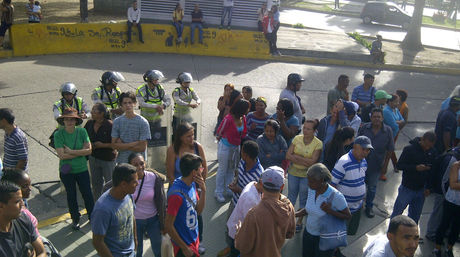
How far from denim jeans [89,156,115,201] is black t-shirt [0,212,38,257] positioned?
2.57 m

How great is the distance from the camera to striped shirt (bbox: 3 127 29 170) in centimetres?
568

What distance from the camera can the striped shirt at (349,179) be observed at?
18.5ft

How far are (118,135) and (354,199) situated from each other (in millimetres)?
3302

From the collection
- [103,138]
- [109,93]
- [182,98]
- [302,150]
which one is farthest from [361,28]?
[103,138]

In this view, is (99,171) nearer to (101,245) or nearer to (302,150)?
(101,245)

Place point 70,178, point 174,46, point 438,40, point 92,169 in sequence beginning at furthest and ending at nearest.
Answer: point 438,40, point 174,46, point 92,169, point 70,178

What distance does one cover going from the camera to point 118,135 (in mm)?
6387

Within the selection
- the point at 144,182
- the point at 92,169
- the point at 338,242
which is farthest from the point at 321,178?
the point at 92,169

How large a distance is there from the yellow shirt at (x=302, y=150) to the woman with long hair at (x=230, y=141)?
937 mm

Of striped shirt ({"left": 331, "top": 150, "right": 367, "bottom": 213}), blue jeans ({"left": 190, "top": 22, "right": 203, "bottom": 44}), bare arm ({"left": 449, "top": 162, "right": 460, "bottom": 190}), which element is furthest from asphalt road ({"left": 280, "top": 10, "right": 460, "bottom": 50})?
striped shirt ({"left": 331, "top": 150, "right": 367, "bottom": 213})

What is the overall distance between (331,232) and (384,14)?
27.0 m

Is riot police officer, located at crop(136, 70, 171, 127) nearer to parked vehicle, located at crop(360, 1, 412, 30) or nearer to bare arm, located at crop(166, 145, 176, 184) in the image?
bare arm, located at crop(166, 145, 176, 184)

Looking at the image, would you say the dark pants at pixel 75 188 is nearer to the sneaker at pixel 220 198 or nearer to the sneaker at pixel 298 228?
the sneaker at pixel 220 198

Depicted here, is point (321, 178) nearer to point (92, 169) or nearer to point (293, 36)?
point (92, 169)
